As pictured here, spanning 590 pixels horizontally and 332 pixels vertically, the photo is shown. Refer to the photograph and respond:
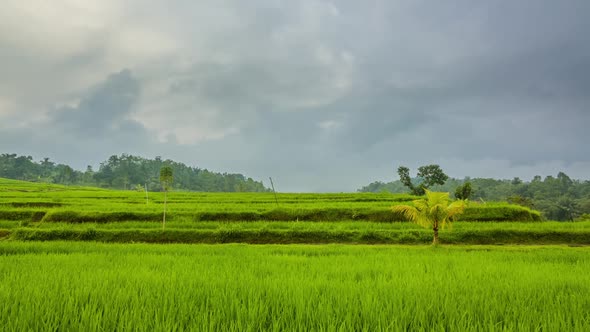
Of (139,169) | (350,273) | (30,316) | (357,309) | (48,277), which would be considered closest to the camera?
(30,316)

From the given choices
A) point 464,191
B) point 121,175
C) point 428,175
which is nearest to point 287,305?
point 464,191

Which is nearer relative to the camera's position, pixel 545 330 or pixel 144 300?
pixel 545 330

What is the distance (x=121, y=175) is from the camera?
289 feet

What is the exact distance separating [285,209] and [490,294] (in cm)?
1399

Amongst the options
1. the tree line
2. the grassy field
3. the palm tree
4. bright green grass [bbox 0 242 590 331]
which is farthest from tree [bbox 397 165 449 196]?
bright green grass [bbox 0 242 590 331]

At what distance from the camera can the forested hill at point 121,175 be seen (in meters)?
84.9

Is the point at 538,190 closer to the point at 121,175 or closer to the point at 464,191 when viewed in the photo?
the point at 464,191

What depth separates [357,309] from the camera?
2.34 metres

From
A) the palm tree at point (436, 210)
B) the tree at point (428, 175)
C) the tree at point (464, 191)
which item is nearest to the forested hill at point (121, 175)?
the tree at point (428, 175)

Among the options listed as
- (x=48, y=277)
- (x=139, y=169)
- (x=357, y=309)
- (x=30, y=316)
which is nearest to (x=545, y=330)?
(x=357, y=309)

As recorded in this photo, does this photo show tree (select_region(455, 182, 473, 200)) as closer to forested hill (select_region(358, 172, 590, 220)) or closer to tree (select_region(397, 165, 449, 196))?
tree (select_region(397, 165, 449, 196))

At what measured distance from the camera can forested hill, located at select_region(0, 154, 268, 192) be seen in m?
84.9

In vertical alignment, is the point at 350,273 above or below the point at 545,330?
below

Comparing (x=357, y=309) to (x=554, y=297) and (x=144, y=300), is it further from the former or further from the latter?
(x=554, y=297)
